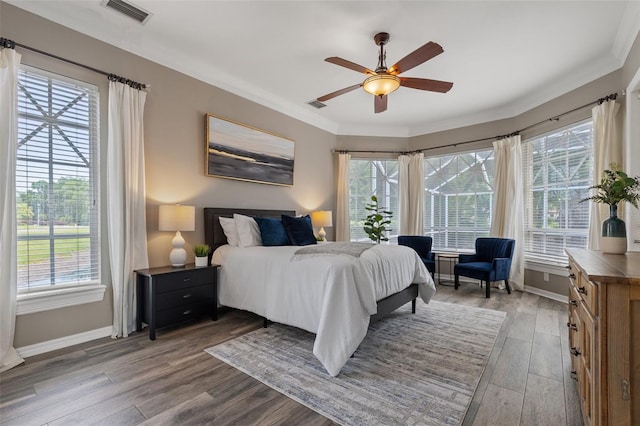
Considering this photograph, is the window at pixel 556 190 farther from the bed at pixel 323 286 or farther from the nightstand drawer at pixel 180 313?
the nightstand drawer at pixel 180 313

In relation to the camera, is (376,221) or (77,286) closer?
(77,286)

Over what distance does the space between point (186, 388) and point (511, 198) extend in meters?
5.18

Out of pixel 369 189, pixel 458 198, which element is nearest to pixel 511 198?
pixel 458 198

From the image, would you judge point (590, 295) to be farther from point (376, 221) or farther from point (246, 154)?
point (376, 221)

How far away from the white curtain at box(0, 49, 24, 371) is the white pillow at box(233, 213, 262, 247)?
201cm

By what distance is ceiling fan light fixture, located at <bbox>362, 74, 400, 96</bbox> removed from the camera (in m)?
2.94

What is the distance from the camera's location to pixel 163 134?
11.5 ft

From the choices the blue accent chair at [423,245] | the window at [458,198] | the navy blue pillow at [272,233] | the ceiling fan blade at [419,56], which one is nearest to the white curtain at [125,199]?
the navy blue pillow at [272,233]

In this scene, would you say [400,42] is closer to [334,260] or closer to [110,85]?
[334,260]

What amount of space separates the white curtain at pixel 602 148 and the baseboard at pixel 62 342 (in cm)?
529

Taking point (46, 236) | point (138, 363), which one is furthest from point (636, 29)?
point (46, 236)

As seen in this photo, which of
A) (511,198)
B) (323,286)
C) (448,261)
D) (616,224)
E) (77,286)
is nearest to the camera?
(616,224)

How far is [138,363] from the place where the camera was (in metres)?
2.45

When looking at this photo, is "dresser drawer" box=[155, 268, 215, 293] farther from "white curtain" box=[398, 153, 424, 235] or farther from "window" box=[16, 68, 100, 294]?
"white curtain" box=[398, 153, 424, 235]
